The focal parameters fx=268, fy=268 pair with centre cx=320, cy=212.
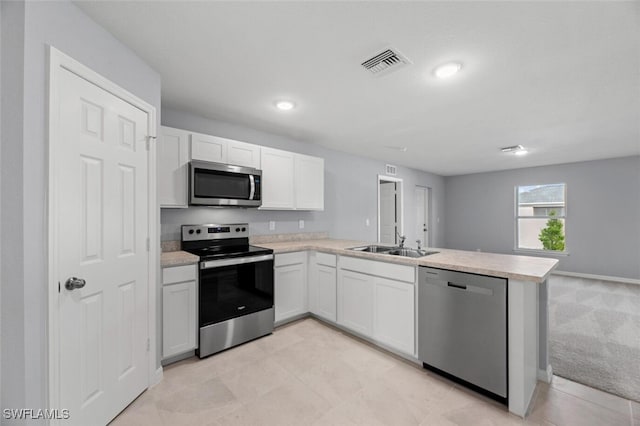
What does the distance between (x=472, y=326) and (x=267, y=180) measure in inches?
102

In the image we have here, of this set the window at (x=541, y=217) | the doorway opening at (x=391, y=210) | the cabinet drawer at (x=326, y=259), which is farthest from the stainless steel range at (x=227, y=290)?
the window at (x=541, y=217)

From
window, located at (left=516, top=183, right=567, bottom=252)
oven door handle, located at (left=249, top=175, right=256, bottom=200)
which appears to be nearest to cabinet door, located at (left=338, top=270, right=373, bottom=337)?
oven door handle, located at (left=249, top=175, right=256, bottom=200)

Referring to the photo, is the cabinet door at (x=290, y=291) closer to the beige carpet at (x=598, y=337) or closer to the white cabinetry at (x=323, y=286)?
the white cabinetry at (x=323, y=286)

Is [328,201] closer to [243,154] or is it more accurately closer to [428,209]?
[243,154]

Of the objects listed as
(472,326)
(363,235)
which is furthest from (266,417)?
(363,235)

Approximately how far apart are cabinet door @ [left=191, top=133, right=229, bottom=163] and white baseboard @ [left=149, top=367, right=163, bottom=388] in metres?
1.91

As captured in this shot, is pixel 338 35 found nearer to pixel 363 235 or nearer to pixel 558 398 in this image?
pixel 558 398

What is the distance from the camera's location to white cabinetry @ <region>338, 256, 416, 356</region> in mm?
2396

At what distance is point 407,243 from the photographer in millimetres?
6461

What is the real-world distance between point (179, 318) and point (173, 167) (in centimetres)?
142

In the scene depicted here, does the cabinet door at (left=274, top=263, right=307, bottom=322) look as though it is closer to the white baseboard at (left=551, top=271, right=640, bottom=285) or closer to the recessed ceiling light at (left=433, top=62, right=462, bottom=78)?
the recessed ceiling light at (left=433, top=62, right=462, bottom=78)

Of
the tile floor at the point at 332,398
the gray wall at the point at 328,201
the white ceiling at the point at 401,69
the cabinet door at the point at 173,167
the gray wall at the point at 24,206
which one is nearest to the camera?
the gray wall at the point at 24,206

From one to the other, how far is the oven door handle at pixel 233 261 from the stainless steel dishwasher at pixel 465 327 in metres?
1.57

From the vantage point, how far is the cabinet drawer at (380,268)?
2.38 meters
